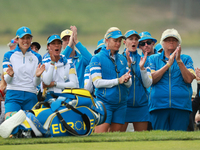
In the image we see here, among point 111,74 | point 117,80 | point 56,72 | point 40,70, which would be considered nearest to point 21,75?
point 40,70

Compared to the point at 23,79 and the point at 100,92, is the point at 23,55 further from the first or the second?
the point at 100,92

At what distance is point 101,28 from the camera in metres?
11.2

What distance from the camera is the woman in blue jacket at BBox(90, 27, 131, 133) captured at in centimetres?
608

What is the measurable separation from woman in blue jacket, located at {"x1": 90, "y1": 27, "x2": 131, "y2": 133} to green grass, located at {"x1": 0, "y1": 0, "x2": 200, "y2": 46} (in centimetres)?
424

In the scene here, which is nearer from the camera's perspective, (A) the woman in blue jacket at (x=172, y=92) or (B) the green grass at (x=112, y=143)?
(B) the green grass at (x=112, y=143)

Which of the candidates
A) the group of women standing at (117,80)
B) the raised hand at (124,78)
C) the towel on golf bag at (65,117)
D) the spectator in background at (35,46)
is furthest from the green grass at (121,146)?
the spectator in background at (35,46)

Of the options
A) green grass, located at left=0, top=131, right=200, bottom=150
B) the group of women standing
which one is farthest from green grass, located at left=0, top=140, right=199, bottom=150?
the group of women standing

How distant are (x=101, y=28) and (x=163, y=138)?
22.0ft

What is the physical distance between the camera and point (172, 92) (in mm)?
6223

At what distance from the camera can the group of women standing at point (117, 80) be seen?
6148 mm

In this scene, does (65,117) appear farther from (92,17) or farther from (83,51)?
(92,17)

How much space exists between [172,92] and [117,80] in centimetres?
83

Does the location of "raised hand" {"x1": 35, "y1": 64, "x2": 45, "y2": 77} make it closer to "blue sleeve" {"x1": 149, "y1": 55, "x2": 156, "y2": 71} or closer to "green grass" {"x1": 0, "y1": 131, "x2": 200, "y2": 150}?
"green grass" {"x1": 0, "y1": 131, "x2": 200, "y2": 150}

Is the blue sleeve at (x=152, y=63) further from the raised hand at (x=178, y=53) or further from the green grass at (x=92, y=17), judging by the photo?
the green grass at (x=92, y=17)
